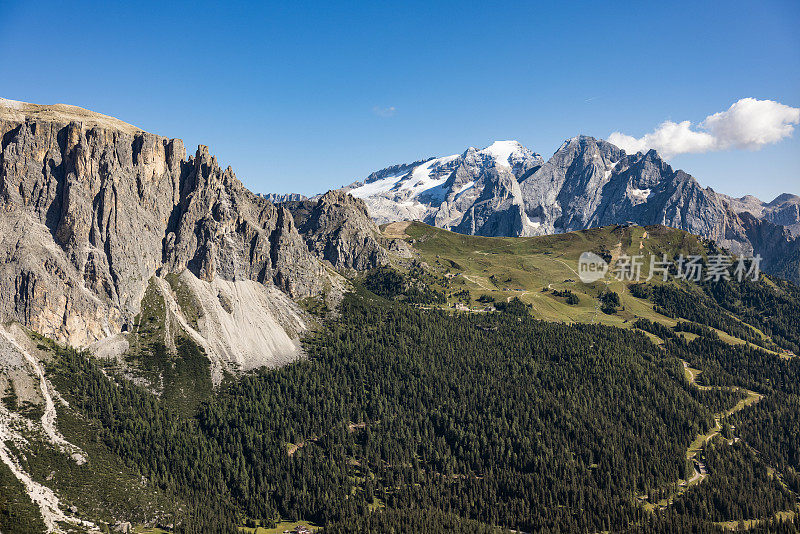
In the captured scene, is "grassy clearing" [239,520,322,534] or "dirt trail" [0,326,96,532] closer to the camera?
"dirt trail" [0,326,96,532]

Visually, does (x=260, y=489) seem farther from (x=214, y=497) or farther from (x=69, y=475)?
(x=69, y=475)

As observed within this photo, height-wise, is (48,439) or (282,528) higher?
(48,439)

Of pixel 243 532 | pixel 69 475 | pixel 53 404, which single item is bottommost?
pixel 243 532

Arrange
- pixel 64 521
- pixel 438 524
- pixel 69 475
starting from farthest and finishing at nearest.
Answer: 1. pixel 438 524
2. pixel 69 475
3. pixel 64 521

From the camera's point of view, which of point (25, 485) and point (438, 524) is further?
point (438, 524)

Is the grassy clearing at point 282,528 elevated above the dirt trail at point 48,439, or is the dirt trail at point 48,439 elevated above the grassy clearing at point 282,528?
the dirt trail at point 48,439

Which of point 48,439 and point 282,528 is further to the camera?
point 282,528

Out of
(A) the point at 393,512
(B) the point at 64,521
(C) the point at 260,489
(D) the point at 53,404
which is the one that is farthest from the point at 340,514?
(D) the point at 53,404

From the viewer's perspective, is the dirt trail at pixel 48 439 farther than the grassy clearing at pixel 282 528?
No

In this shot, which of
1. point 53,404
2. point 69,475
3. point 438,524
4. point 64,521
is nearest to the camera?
point 64,521

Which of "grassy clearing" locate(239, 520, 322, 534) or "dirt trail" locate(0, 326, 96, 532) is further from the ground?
"dirt trail" locate(0, 326, 96, 532)

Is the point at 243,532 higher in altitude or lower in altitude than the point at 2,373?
lower
